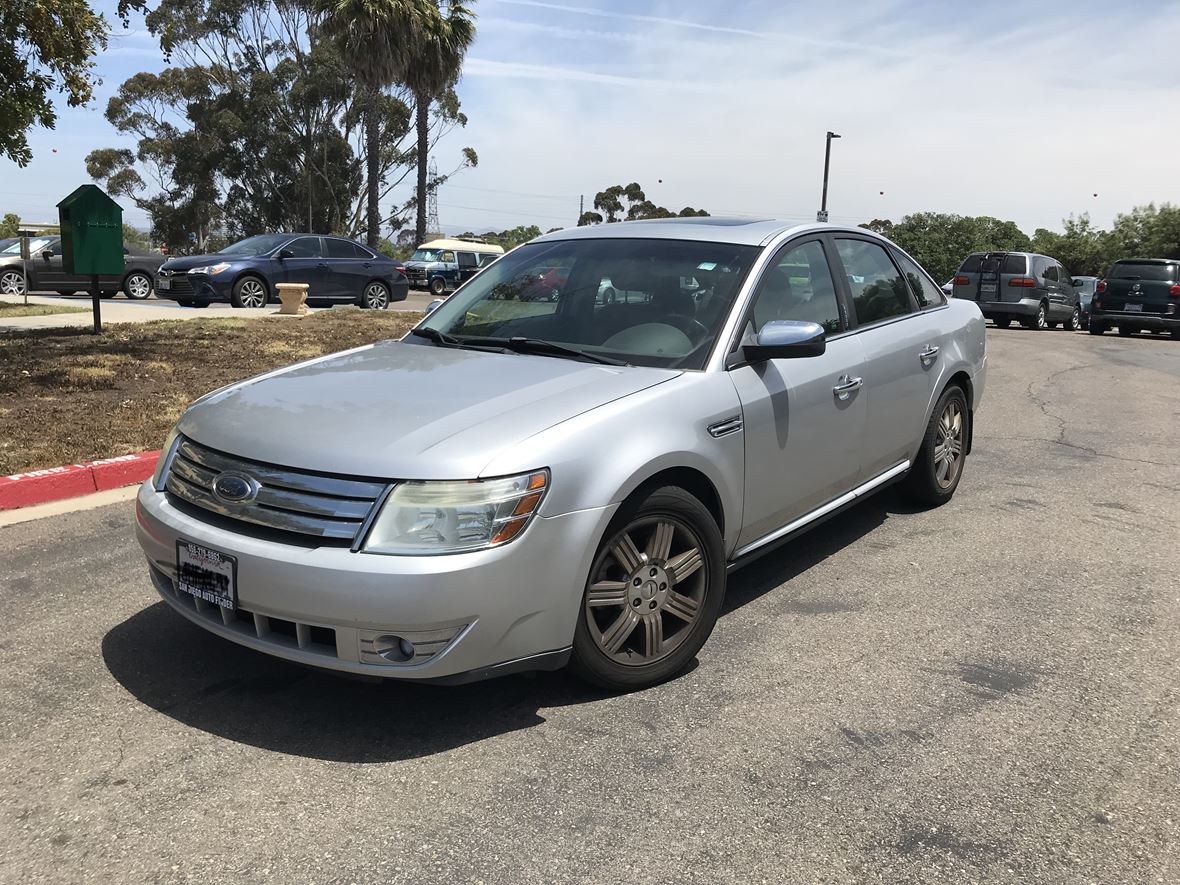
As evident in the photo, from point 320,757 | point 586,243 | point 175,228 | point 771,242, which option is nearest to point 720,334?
point 771,242

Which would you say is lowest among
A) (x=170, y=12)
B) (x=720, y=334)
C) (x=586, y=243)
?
(x=720, y=334)

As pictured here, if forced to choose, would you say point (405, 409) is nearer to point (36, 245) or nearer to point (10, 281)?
point (36, 245)

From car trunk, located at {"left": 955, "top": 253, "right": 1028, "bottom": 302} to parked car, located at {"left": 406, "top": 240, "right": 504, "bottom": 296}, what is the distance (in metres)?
14.8

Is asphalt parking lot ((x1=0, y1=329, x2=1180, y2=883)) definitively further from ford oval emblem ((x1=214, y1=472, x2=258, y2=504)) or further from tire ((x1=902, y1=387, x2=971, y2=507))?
tire ((x1=902, y1=387, x2=971, y2=507))

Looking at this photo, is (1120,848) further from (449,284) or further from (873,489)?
(449,284)

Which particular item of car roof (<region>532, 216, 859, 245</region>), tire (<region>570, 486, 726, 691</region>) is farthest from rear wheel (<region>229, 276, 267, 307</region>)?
tire (<region>570, 486, 726, 691</region>)

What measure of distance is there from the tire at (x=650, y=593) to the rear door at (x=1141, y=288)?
20568 millimetres

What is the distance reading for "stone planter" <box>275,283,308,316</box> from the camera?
15.4 meters

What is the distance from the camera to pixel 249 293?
17.2 meters

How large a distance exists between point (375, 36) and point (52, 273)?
1485 cm

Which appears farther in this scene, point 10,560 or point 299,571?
point 10,560

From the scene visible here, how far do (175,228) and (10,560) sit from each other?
46.6 metres

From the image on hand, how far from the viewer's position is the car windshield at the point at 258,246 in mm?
17641

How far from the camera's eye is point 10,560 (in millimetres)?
4672
